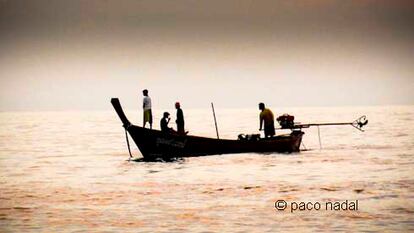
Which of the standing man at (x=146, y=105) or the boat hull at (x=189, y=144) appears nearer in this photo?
the standing man at (x=146, y=105)

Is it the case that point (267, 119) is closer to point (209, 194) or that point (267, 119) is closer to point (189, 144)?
point (189, 144)

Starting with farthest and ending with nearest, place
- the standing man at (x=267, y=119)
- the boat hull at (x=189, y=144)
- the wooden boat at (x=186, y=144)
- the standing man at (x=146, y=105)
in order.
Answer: the standing man at (x=267, y=119) → the boat hull at (x=189, y=144) → the wooden boat at (x=186, y=144) → the standing man at (x=146, y=105)

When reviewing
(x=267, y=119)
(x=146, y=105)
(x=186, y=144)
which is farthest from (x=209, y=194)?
(x=267, y=119)

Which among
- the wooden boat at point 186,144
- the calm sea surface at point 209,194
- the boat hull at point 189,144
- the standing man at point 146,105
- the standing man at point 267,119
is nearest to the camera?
the calm sea surface at point 209,194

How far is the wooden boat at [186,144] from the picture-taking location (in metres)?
31.9

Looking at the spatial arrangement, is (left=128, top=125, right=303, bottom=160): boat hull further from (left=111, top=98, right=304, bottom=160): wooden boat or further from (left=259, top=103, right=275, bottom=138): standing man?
(left=259, top=103, right=275, bottom=138): standing man

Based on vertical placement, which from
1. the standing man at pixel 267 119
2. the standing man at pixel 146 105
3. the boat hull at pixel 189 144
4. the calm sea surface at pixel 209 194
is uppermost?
the standing man at pixel 146 105

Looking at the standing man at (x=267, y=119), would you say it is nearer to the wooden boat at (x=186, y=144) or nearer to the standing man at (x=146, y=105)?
the wooden boat at (x=186, y=144)

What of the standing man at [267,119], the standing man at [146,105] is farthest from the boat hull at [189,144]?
the standing man at [146,105]

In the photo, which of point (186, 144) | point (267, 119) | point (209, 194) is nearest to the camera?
point (209, 194)

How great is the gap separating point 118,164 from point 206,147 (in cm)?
418

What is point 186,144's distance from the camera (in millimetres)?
33312

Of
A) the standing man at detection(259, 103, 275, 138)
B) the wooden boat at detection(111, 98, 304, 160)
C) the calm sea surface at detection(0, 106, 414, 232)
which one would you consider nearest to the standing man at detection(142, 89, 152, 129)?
the wooden boat at detection(111, 98, 304, 160)

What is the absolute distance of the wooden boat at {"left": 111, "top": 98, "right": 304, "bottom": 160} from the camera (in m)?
31.9
